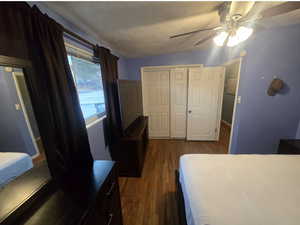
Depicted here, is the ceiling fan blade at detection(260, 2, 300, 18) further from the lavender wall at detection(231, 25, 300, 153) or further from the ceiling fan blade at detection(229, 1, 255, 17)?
the lavender wall at detection(231, 25, 300, 153)

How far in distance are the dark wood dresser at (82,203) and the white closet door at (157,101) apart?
2.31m

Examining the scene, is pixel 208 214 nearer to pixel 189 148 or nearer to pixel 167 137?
pixel 189 148

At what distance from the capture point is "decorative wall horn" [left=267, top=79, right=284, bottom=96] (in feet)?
5.89

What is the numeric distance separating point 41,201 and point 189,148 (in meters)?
2.70

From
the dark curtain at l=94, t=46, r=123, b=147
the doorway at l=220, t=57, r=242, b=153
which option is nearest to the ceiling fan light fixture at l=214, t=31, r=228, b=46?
the dark curtain at l=94, t=46, r=123, b=147

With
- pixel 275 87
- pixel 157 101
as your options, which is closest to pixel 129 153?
pixel 157 101

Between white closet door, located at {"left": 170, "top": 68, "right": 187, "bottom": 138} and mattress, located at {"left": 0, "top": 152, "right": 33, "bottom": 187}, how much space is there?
285cm

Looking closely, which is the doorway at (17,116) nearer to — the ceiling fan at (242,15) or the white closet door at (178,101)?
the ceiling fan at (242,15)

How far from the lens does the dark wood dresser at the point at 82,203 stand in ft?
2.17

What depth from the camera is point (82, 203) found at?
2.47 feet

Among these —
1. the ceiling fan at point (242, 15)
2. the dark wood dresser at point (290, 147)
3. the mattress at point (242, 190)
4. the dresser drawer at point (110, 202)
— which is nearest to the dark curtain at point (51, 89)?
the dresser drawer at point (110, 202)

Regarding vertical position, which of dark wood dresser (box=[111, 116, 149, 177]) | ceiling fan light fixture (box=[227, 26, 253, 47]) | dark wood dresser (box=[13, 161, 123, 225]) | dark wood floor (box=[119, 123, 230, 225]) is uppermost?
ceiling fan light fixture (box=[227, 26, 253, 47])

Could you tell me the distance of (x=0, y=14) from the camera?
721mm

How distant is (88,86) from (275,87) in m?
2.83
